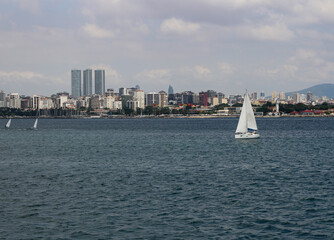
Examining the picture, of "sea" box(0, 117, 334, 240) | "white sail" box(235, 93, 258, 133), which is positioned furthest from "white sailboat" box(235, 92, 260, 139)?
"sea" box(0, 117, 334, 240)

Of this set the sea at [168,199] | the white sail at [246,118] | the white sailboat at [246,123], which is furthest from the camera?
the white sailboat at [246,123]

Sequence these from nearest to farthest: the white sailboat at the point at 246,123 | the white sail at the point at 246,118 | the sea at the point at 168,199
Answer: the sea at the point at 168,199 → the white sail at the point at 246,118 → the white sailboat at the point at 246,123

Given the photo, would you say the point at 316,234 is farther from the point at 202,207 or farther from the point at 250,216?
the point at 202,207

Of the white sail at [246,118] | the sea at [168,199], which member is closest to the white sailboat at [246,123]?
the white sail at [246,118]

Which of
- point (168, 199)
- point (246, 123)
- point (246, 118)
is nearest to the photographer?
point (168, 199)

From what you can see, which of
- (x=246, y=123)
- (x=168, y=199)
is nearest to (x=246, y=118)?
(x=246, y=123)

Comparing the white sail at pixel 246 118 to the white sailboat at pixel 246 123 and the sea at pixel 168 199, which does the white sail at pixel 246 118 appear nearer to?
the white sailboat at pixel 246 123

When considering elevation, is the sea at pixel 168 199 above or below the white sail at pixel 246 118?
below

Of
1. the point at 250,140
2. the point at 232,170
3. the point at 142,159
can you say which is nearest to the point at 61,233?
the point at 232,170

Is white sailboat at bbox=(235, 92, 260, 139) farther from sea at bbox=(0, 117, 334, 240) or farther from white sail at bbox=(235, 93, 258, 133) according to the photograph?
sea at bbox=(0, 117, 334, 240)

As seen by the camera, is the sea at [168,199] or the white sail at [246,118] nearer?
the sea at [168,199]

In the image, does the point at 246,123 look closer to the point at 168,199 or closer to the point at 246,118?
the point at 246,118

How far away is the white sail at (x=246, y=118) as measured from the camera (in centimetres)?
8454

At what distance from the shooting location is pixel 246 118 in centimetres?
8531
